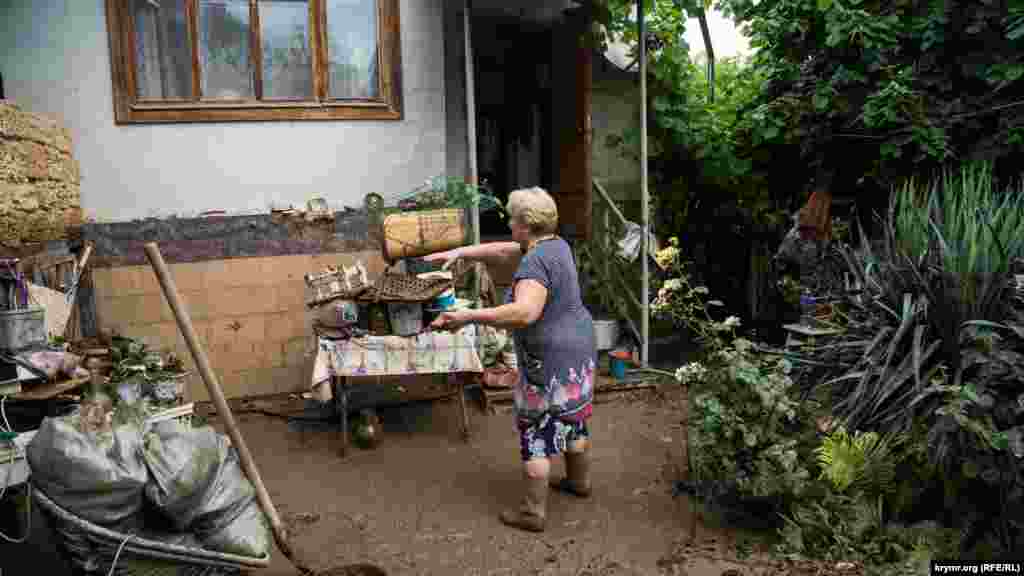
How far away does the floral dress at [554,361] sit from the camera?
398 cm

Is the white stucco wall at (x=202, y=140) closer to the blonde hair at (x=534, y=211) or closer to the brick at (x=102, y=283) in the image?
the brick at (x=102, y=283)

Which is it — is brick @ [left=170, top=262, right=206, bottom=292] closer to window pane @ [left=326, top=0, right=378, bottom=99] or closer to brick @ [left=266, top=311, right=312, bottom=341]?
brick @ [left=266, top=311, right=312, bottom=341]

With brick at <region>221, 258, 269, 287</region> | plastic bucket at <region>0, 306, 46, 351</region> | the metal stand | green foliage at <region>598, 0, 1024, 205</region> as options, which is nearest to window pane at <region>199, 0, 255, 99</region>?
brick at <region>221, 258, 269, 287</region>

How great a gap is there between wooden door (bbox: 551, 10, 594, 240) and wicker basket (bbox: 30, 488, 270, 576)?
4825 mm

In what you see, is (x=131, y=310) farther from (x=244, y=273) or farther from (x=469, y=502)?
(x=469, y=502)

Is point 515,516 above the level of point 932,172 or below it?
below

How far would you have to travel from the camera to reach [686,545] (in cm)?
387

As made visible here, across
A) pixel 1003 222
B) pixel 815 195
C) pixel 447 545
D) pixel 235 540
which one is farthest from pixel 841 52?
pixel 235 540

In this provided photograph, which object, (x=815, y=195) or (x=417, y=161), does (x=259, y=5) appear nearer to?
(x=417, y=161)

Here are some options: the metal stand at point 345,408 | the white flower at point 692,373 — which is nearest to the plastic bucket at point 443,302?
the metal stand at point 345,408

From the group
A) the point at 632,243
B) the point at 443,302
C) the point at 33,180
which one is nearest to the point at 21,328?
the point at 33,180

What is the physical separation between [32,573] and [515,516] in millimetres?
2341

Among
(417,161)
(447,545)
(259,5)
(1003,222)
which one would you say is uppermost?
(259,5)

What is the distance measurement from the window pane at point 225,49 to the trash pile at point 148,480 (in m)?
3.47
